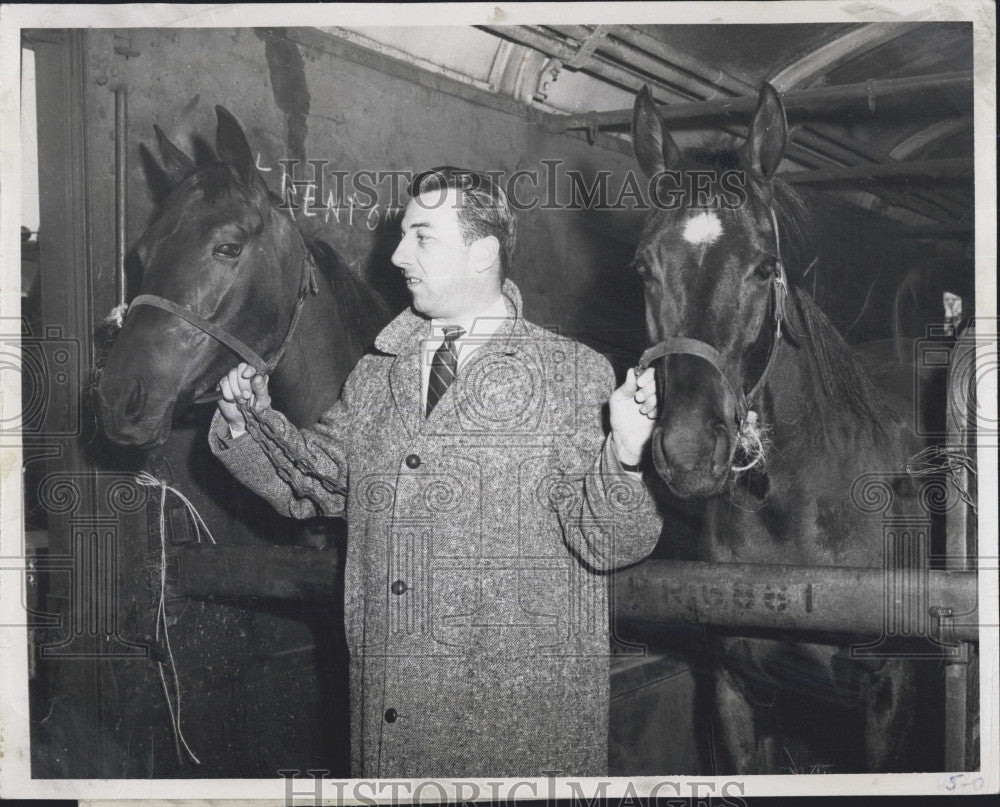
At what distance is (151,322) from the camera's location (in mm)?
1222

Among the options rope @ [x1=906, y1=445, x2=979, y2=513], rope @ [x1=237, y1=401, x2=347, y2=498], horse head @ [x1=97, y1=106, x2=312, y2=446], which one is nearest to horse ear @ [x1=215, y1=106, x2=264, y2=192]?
horse head @ [x1=97, y1=106, x2=312, y2=446]

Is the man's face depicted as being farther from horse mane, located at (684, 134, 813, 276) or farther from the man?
horse mane, located at (684, 134, 813, 276)

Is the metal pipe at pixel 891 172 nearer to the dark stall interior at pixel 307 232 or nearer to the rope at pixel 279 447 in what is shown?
the dark stall interior at pixel 307 232

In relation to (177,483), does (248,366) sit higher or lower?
higher

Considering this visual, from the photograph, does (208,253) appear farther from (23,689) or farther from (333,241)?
(23,689)

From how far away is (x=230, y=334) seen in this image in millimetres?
1267

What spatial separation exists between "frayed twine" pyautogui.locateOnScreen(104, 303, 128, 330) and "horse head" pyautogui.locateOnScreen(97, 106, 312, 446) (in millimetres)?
54

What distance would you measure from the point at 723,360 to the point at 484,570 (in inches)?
18.2

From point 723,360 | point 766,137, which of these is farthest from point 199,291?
point 766,137

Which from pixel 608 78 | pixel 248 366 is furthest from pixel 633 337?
pixel 248 366

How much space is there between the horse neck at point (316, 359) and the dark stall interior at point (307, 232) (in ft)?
0.33

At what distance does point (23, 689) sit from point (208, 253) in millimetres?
785

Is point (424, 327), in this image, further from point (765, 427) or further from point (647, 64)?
point (647, 64)

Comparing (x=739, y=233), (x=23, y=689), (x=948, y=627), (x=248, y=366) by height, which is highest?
(x=739, y=233)
